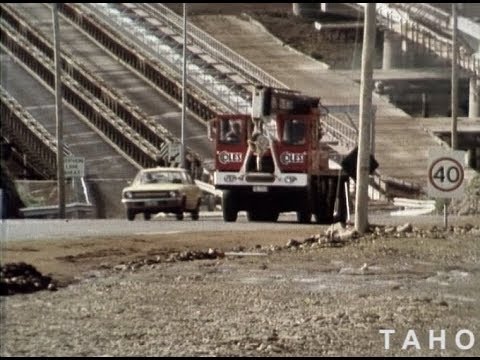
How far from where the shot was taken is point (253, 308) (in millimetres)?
10398

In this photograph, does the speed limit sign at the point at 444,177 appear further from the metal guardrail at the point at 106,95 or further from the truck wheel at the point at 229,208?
the metal guardrail at the point at 106,95

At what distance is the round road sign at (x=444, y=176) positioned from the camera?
16453 mm

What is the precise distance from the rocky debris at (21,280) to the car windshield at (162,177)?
13389 millimetres

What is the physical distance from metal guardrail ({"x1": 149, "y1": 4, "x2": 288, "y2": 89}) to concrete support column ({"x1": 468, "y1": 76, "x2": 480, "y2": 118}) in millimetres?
5411

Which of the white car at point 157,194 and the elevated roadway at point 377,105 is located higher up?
the elevated roadway at point 377,105

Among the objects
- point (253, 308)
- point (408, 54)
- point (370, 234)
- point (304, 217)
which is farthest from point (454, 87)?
point (253, 308)

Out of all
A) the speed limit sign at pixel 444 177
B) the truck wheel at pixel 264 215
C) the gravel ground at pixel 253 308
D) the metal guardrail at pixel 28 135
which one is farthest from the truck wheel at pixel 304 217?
the gravel ground at pixel 253 308

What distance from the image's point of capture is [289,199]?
74.1 feet

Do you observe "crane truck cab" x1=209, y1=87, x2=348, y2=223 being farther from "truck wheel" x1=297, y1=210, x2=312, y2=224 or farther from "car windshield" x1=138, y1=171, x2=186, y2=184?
"car windshield" x1=138, y1=171, x2=186, y2=184

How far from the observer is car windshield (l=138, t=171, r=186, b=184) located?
2448 cm

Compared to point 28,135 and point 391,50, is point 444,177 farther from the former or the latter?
point 391,50

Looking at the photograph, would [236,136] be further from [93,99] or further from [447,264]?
[447,264]

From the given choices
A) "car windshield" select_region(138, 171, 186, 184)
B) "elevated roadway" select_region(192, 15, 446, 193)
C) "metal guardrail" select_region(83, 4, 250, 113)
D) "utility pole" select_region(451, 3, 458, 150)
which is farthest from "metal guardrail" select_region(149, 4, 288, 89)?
"car windshield" select_region(138, 171, 186, 184)

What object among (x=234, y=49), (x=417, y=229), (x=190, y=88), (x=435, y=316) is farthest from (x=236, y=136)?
(x=234, y=49)
